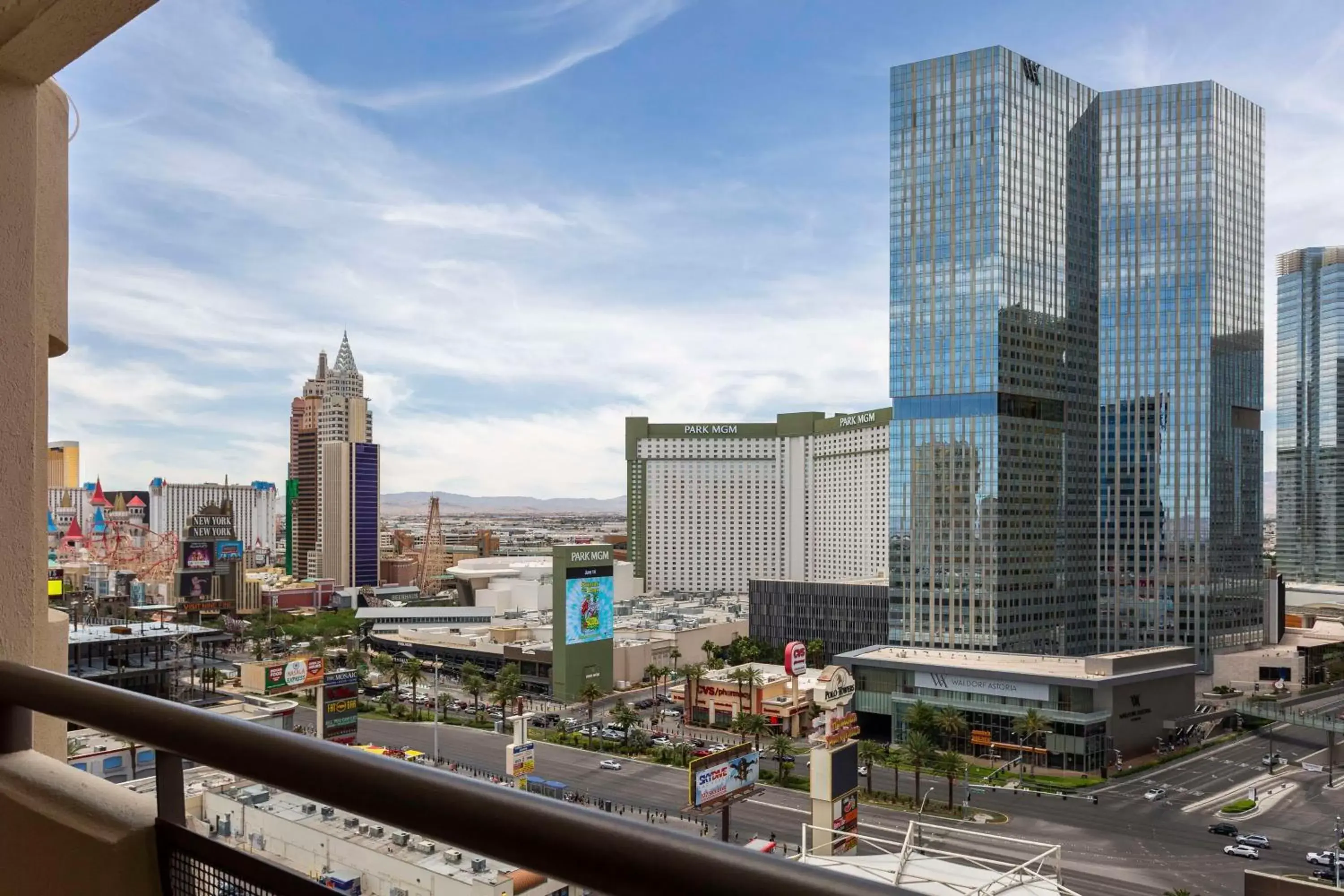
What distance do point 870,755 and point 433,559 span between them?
51563mm

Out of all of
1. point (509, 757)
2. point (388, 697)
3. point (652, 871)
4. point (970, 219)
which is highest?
point (970, 219)

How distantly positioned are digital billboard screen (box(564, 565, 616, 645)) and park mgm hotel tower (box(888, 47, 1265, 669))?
9.96m

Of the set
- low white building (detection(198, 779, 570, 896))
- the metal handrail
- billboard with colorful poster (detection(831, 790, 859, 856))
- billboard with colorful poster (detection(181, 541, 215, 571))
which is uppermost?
the metal handrail

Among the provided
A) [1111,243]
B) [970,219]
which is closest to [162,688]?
[970,219]

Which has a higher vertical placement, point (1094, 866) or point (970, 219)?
point (970, 219)

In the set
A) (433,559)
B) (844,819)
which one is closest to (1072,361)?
(844,819)

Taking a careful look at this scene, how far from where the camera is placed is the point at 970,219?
34812 millimetres

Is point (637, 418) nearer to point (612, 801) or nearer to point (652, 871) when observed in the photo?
point (612, 801)

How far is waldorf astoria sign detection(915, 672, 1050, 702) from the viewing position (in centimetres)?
2339

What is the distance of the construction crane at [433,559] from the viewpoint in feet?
208

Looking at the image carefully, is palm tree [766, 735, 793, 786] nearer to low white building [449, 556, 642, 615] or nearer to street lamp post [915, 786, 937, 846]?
street lamp post [915, 786, 937, 846]

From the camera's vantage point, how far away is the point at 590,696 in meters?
28.3

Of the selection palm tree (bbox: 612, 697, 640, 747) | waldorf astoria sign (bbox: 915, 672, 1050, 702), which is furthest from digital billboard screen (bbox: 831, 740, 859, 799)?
waldorf astoria sign (bbox: 915, 672, 1050, 702)

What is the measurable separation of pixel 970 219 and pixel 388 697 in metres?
25.5
